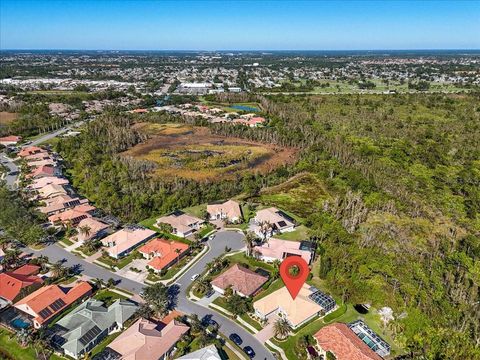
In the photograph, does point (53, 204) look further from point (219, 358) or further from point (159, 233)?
point (219, 358)

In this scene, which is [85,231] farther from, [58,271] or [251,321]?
[251,321]

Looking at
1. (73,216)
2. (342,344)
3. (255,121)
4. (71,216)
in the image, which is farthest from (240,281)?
(255,121)

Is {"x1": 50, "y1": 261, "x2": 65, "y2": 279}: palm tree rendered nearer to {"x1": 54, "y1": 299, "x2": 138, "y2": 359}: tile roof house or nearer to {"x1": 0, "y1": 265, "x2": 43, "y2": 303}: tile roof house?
{"x1": 0, "y1": 265, "x2": 43, "y2": 303}: tile roof house

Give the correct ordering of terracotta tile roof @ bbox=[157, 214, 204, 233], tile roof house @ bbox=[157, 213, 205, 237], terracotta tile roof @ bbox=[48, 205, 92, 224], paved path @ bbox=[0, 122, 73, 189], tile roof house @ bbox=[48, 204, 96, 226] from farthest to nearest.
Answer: paved path @ bbox=[0, 122, 73, 189], terracotta tile roof @ bbox=[48, 205, 92, 224], tile roof house @ bbox=[48, 204, 96, 226], terracotta tile roof @ bbox=[157, 214, 204, 233], tile roof house @ bbox=[157, 213, 205, 237]

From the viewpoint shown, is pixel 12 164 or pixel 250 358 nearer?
pixel 250 358

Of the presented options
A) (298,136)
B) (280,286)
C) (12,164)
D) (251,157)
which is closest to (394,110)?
(298,136)

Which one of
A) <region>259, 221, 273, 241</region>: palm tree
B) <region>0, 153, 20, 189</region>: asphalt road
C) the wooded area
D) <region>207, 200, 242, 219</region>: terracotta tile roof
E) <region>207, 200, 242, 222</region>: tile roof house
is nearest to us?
the wooded area

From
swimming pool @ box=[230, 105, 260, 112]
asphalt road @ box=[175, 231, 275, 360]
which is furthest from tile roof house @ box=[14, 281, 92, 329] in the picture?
swimming pool @ box=[230, 105, 260, 112]
